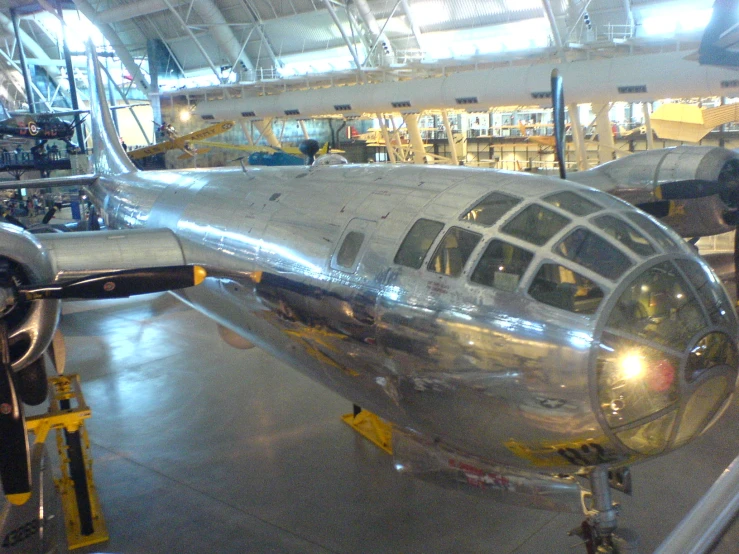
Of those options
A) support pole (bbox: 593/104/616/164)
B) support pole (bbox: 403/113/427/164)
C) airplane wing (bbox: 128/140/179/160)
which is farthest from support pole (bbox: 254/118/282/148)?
support pole (bbox: 593/104/616/164)

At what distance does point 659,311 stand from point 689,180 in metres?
9.67

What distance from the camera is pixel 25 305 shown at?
291 inches

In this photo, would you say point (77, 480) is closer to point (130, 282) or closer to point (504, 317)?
point (130, 282)

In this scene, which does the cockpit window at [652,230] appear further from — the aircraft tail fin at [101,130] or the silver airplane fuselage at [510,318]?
the aircraft tail fin at [101,130]

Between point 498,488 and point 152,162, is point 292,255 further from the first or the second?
point 152,162

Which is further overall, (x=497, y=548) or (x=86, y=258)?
(x=86, y=258)

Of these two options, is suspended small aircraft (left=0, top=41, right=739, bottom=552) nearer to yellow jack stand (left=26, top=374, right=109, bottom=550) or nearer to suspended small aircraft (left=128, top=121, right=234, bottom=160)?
yellow jack stand (left=26, top=374, right=109, bottom=550)

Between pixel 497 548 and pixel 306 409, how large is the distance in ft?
14.6

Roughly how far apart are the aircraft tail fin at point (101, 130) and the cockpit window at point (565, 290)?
1437 centimetres

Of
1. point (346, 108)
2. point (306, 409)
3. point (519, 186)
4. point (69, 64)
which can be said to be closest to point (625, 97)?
point (346, 108)

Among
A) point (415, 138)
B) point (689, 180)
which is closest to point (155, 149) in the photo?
point (415, 138)

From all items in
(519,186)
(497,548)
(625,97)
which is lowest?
(497,548)

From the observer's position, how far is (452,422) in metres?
5.12

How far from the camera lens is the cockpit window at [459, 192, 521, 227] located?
5285mm
